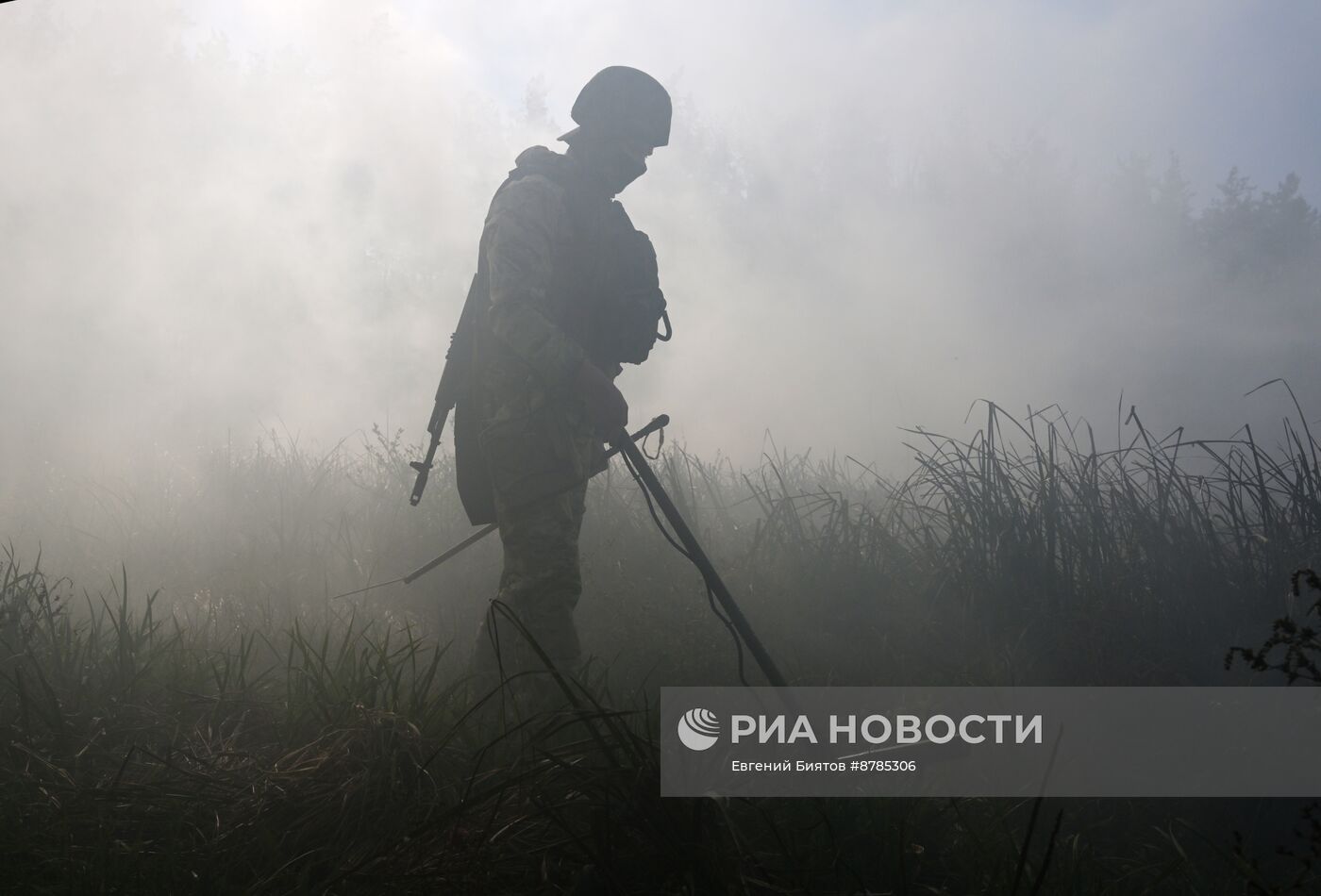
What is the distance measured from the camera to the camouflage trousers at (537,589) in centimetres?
291

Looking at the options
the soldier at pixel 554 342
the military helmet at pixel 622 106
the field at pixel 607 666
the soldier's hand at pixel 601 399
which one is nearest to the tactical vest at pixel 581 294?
the soldier at pixel 554 342

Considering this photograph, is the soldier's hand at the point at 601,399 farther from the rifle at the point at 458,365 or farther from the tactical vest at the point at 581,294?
the rifle at the point at 458,365

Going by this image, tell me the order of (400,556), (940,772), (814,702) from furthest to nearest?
1. (400,556)
2. (814,702)
3. (940,772)

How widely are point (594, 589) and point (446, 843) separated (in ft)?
7.64

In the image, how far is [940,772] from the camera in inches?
89.3

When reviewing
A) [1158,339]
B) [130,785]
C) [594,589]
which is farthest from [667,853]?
[1158,339]

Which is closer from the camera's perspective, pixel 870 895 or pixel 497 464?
pixel 870 895

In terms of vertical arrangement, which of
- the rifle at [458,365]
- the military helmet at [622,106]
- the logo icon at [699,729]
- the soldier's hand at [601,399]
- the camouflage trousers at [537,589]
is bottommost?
the logo icon at [699,729]

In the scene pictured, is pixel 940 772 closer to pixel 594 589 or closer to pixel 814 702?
pixel 814 702

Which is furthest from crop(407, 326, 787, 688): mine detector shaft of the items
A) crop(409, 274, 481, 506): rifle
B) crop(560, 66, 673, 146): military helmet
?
crop(560, 66, 673, 146): military helmet

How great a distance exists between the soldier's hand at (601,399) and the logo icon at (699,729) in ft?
2.87
